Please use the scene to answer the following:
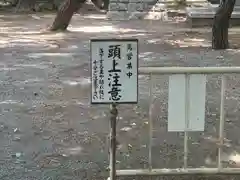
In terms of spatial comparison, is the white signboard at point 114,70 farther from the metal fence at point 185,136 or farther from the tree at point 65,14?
the tree at point 65,14

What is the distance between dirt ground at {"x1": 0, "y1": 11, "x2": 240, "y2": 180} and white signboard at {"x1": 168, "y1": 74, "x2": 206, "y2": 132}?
0.58m

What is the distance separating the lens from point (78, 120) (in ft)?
21.5

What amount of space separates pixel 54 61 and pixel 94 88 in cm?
684

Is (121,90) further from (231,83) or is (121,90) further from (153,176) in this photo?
(231,83)

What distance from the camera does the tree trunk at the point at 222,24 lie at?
1240cm

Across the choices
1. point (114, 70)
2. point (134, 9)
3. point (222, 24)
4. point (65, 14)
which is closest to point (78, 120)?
point (114, 70)

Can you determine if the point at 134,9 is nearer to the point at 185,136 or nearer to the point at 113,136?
the point at 185,136

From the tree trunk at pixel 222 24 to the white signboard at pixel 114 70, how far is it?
865cm

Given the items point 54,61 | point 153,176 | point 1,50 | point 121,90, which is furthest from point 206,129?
point 1,50

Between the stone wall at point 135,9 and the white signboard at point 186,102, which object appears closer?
the white signboard at point 186,102

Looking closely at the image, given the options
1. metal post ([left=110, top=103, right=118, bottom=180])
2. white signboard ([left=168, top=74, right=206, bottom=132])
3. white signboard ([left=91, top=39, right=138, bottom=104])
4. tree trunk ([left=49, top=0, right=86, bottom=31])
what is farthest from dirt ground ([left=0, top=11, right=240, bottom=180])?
tree trunk ([left=49, top=0, right=86, bottom=31])

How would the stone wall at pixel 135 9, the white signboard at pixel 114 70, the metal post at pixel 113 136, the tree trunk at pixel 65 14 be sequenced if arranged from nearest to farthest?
the white signboard at pixel 114 70 → the metal post at pixel 113 136 → the tree trunk at pixel 65 14 → the stone wall at pixel 135 9

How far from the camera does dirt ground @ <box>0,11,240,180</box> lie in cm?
505

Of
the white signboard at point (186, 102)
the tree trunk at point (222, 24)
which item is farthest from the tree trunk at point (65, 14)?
the white signboard at point (186, 102)
